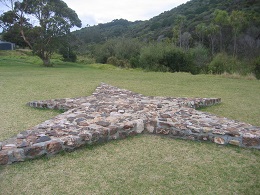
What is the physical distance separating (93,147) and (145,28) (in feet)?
128

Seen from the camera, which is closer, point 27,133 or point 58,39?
point 27,133

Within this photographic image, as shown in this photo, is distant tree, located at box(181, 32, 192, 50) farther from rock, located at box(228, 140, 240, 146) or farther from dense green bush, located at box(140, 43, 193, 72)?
rock, located at box(228, 140, 240, 146)

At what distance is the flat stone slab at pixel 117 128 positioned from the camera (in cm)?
294

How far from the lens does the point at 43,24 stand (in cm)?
1852

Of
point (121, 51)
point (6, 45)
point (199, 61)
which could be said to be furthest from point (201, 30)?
point (6, 45)

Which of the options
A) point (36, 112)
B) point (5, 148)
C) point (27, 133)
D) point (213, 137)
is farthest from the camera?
point (36, 112)

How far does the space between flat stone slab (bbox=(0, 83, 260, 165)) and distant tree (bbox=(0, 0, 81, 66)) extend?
15422 millimetres

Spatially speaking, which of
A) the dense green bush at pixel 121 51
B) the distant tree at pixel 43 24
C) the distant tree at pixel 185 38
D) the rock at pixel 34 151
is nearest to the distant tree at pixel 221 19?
the distant tree at pixel 185 38

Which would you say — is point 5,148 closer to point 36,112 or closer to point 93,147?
point 93,147

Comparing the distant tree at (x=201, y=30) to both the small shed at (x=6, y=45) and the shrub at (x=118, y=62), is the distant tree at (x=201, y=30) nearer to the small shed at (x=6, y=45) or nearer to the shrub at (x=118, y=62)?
the shrub at (x=118, y=62)

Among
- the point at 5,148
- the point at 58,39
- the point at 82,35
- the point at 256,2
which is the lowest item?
the point at 5,148

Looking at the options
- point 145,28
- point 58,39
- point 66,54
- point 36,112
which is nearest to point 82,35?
point 145,28

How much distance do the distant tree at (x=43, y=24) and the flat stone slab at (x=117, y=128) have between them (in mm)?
15422

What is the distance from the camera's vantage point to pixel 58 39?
1897 cm
